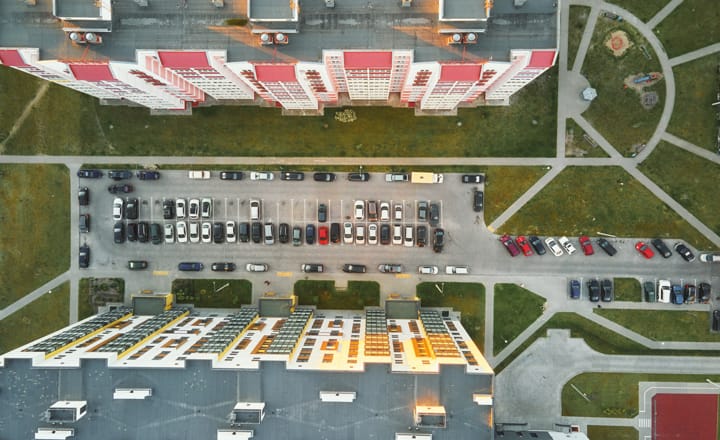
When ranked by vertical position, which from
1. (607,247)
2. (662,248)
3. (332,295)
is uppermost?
(607,247)

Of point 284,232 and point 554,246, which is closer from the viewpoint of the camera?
point 554,246

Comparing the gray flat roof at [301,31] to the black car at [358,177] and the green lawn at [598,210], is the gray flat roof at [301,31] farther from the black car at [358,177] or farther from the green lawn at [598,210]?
the green lawn at [598,210]

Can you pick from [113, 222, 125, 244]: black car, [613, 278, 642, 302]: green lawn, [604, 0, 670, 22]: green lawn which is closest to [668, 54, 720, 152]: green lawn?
[604, 0, 670, 22]: green lawn

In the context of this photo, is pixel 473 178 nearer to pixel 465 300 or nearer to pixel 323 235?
pixel 465 300

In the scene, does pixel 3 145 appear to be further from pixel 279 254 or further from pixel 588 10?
pixel 588 10

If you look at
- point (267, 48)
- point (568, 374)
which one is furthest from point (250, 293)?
point (568, 374)

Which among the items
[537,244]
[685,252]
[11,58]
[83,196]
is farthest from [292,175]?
[685,252]
